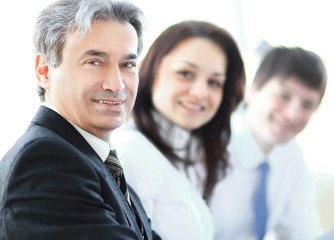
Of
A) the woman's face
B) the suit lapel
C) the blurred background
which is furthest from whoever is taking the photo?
the blurred background

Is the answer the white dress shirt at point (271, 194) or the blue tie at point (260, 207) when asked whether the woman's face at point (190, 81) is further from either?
the blue tie at point (260, 207)

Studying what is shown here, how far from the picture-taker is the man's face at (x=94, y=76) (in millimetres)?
1123

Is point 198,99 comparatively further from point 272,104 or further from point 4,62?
point 4,62

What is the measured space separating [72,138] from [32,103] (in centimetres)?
138

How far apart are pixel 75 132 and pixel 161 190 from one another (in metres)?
0.66

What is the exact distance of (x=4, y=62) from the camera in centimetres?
232

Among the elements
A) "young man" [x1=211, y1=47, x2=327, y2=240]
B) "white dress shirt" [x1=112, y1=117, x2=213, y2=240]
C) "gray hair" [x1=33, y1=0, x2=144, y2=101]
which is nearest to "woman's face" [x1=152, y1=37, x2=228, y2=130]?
"white dress shirt" [x1=112, y1=117, x2=213, y2=240]

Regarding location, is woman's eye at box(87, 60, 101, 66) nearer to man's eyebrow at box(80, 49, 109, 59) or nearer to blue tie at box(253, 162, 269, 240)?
man's eyebrow at box(80, 49, 109, 59)

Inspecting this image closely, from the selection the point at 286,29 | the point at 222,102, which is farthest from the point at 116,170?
the point at 286,29

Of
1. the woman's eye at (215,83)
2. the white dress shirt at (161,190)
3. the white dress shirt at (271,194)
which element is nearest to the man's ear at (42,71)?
the white dress shirt at (161,190)

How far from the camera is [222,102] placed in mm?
2137

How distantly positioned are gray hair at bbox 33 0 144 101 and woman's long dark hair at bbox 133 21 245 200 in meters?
0.71

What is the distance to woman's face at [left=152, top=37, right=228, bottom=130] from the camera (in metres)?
1.86

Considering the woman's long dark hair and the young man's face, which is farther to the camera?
the young man's face
